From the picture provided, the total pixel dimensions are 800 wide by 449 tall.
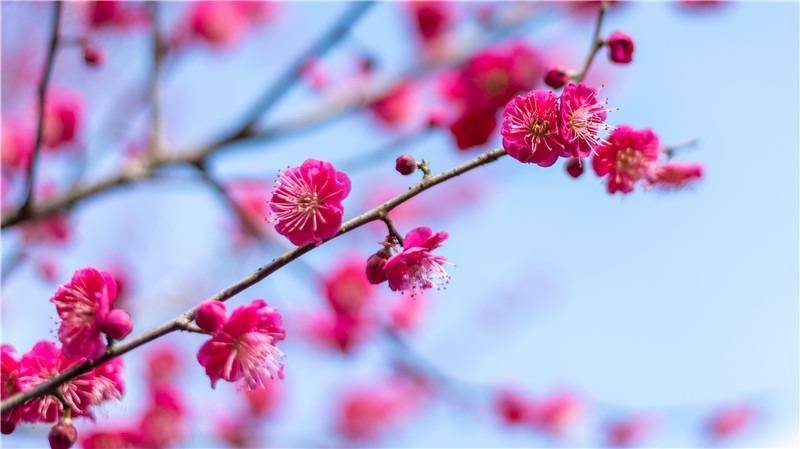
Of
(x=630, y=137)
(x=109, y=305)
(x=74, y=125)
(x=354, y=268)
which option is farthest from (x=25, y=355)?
(x=354, y=268)

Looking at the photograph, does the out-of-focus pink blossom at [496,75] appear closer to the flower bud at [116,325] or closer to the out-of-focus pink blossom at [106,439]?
the out-of-focus pink blossom at [106,439]

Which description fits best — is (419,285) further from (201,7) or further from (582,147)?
(201,7)

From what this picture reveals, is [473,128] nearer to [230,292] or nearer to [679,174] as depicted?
[679,174]

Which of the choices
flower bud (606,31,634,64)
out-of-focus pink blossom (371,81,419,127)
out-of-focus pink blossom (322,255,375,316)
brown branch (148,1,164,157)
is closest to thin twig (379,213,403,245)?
flower bud (606,31,634,64)

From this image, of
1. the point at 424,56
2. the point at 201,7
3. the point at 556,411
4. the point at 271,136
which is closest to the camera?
the point at 271,136

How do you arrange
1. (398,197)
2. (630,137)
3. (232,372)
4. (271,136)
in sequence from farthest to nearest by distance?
(271,136) → (630,137) → (232,372) → (398,197)

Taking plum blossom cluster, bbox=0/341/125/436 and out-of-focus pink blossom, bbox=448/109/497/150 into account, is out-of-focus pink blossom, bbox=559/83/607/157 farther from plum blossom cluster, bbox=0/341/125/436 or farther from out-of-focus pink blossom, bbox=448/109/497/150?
out-of-focus pink blossom, bbox=448/109/497/150

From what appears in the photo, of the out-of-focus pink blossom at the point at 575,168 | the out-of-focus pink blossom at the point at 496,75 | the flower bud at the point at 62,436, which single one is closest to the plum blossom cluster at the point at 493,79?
the out-of-focus pink blossom at the point at 496,75
